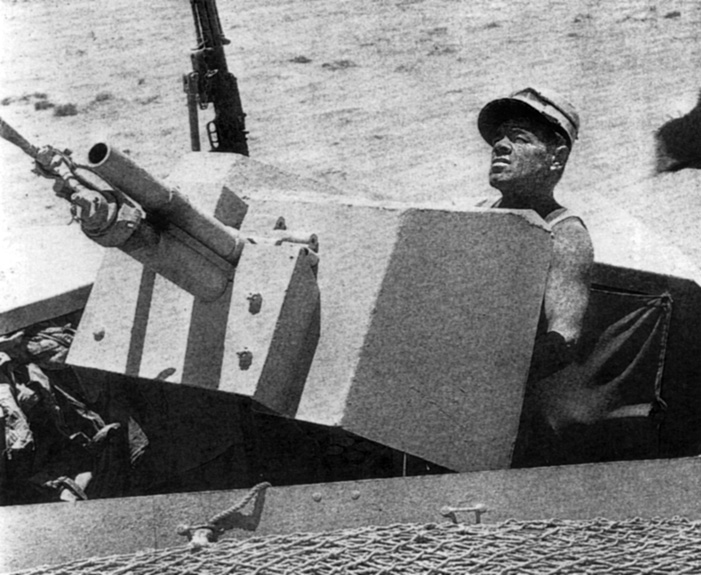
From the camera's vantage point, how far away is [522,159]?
527 cm

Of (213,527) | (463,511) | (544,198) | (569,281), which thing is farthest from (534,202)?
(213,527)

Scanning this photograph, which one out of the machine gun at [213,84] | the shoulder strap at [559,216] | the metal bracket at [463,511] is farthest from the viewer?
the machine gun at [213,84]

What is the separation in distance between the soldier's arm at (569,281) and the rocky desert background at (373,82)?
5.47m

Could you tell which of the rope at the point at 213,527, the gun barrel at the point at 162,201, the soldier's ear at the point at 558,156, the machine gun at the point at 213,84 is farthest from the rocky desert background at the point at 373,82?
the rope at the point at 213,527

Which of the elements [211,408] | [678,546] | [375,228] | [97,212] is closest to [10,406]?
[211,408]

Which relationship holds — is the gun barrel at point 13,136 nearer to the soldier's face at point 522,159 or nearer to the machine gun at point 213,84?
the soldier's face at point 522,159

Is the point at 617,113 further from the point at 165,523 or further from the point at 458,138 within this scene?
the point at 165,523

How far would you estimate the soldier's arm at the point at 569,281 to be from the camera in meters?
4.89

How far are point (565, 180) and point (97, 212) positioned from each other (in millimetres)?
7364

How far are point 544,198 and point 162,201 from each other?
1.70 m

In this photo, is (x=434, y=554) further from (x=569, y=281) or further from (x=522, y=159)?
(x=522, y=159)

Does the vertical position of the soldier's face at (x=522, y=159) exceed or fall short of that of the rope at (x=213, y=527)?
it exceeds it

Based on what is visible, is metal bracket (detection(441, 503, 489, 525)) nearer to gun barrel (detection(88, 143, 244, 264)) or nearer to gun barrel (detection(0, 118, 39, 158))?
gun barrel (detection(88, 143, 244, 264))

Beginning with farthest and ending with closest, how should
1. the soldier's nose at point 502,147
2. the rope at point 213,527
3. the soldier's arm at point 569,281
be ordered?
the soldier's nose at point 502,147 < the soldier's arm at point 569,281 < the rope at point 213,527
